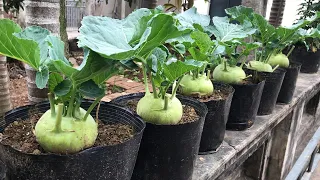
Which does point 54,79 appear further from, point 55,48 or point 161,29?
point 161,29

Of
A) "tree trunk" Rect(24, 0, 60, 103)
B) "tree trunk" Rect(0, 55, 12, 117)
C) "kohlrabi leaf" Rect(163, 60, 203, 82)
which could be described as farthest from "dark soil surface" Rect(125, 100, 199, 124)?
"tree trunk" Rect(0, 55, 12, 117)

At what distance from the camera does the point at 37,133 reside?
74 centimetres

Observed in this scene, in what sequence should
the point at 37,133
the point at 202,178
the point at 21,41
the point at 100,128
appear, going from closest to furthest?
the point at 21,41
the point at 37,133
the point at 100,128
the point at 202,178

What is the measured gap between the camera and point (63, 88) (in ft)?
2.41

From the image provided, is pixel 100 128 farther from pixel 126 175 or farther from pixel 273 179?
pixel 273 179

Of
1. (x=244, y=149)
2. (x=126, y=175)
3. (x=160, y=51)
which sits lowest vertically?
(x=244, y=149)

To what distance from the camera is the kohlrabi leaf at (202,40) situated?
104 centimetres

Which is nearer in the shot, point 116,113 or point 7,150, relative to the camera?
point 7,150

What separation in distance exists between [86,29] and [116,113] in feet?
1.02

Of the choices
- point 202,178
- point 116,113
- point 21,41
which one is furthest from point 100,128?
point 202,178

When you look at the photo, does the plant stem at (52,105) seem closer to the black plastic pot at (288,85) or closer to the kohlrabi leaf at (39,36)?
the kohlrabi leaf at (39,36)

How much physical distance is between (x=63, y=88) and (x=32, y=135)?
0.16 m

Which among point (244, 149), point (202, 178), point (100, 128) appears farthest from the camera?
point (244, 149)

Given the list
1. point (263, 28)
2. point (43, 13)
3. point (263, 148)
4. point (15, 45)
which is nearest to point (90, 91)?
point (15, 45)
